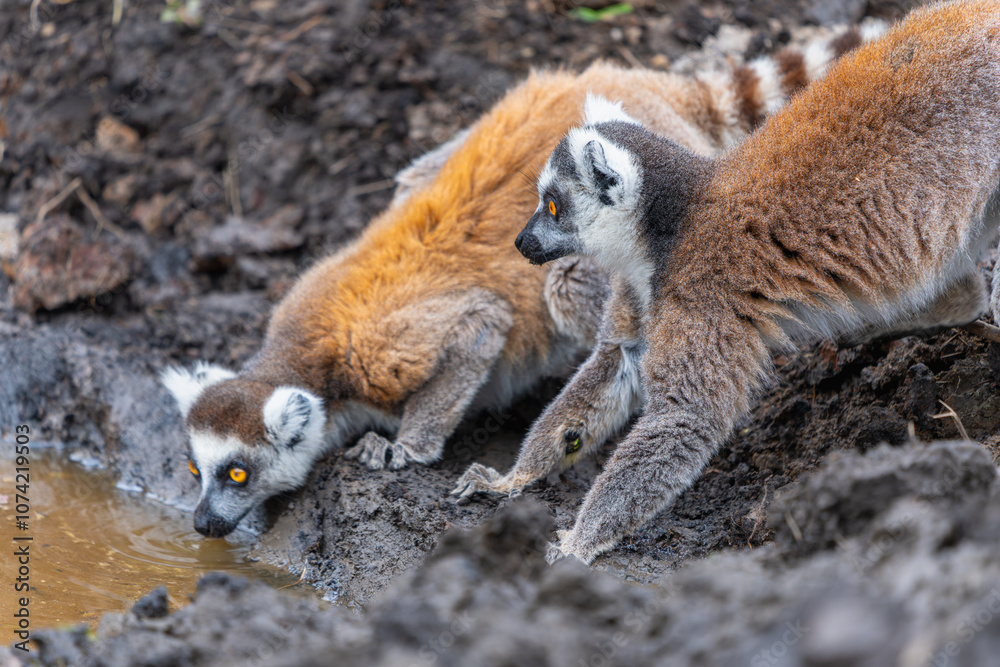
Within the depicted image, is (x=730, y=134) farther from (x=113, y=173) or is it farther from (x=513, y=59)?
(x=113, y=173)

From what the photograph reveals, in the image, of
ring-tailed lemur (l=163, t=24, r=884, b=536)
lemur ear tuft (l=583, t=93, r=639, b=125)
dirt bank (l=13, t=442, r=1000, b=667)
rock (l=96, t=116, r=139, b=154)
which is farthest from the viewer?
rock (l=96, t=116, r=139, b=154)

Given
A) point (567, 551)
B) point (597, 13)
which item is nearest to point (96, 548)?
point (567, 551)

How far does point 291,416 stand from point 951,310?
3.68 m

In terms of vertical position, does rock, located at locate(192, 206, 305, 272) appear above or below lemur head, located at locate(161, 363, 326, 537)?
above

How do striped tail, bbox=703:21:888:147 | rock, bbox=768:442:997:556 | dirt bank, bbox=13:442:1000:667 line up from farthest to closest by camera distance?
striped tail, bbox=703:21:888:147, rock, bbox=768:442:997:556, dirt bank, bbox=13:442:1000:667

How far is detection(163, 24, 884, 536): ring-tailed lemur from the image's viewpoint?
5.15 m

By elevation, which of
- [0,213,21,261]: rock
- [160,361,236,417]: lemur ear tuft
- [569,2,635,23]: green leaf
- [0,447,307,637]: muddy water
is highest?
[569,2,635,23]: green leaf

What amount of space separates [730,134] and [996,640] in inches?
185

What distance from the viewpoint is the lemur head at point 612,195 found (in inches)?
159

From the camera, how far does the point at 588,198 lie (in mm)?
4199

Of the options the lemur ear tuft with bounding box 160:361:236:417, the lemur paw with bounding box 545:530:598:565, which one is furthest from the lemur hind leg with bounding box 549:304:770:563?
the lemur ear tuft with bounding box 160:361:236:417

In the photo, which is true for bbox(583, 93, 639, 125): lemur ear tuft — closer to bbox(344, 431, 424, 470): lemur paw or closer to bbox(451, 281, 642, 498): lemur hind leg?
bbox(451, 281, 642, 498): lemur hind leg

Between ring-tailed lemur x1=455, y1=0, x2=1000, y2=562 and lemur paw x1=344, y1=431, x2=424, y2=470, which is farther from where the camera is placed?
lemur paw x1=344, y1=431, x2=424, y2=470

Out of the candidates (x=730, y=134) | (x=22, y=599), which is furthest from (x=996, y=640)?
(x=730, y=134)
